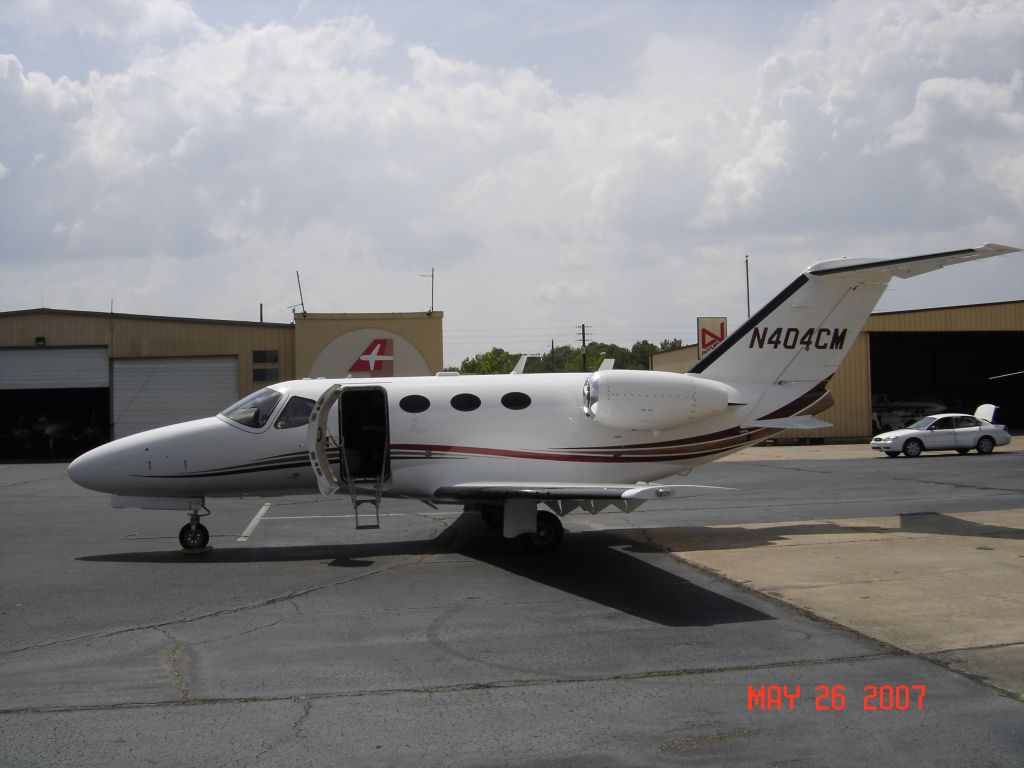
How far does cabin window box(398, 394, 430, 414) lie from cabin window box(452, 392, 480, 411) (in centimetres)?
43

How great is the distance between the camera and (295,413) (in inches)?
539

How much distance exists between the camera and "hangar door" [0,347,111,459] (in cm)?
A: 3925

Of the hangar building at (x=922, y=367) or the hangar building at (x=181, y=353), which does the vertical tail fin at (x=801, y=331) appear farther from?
the hangar building at (x=181, y=353)

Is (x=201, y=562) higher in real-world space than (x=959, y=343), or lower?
lower

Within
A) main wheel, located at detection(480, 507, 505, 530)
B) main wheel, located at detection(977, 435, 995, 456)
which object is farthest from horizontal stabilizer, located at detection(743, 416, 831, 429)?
Result: main wheel, located at detection(977, 435, 995, 456)

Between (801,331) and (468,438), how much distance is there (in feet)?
19.0

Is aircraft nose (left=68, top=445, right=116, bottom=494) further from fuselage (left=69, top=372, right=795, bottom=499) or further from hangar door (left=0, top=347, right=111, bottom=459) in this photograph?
hangar door (left=0, top=347, right=111, bottom=459)

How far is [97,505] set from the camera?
808 inches

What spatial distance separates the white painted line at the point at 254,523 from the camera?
1516 centimetres

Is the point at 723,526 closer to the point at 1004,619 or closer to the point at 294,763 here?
the point at 1004,619

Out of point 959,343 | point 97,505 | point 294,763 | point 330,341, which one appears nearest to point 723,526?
point 294,763

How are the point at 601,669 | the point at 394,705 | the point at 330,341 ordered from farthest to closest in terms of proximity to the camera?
the point at 330,341 < the point at 601,669 < the point at 394,705

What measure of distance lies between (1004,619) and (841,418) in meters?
33.8
